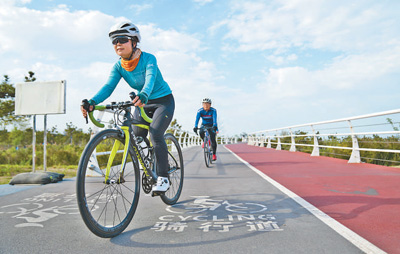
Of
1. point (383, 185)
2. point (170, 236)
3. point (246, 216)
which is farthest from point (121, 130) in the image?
point (383, 185)

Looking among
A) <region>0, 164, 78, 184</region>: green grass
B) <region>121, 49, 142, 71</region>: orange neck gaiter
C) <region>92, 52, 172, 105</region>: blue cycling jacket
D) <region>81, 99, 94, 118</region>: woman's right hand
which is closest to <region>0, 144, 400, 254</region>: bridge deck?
<region>81, 99, 94, 118</region>: woman's right hand

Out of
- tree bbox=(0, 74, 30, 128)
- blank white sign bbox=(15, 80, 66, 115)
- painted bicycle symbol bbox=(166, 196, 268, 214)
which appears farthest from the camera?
tree bbox=(0, 74, 30, 128)

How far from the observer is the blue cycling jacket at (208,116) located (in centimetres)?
987

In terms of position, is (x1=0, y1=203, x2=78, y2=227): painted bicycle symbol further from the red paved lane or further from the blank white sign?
the blank white sign

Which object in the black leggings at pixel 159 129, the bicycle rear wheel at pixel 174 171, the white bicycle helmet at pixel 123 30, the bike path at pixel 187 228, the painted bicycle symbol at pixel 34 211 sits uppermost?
the white bicycle helmet at pixel 123 30

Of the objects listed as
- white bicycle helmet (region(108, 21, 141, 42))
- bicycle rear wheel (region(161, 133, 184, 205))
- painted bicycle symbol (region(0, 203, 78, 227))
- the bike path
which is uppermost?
white bicycle helmet (region(108, 21, 141, 42))

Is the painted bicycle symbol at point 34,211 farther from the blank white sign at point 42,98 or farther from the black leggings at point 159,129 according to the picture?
Answer: the blank white sign at point 42,98

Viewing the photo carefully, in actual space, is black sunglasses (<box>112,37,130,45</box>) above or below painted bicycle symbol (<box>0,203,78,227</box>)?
above

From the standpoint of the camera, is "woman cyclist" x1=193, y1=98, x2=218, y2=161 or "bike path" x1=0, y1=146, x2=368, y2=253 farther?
"woman cyclist" x1=193, y1=98, x2=218, y2=161

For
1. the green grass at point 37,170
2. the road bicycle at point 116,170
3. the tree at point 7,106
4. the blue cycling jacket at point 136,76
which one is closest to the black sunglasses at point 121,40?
the blue cycling jacket at point 136,76

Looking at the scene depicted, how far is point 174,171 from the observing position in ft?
14.9

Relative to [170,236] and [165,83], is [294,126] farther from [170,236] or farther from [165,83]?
[170,236]

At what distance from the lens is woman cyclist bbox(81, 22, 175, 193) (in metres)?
3.40

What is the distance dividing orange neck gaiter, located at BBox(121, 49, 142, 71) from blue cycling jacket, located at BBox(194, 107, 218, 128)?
626 centimetres
